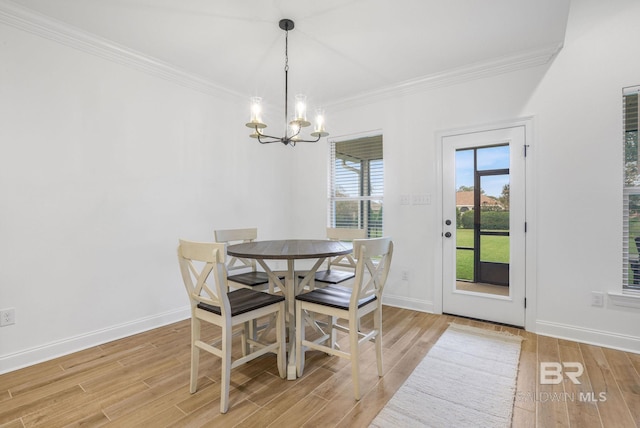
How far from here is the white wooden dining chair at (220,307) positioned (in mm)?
1688

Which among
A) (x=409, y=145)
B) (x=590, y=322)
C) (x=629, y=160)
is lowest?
(x=590, y=322)

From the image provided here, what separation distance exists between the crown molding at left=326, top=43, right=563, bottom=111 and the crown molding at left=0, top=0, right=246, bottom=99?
184cm

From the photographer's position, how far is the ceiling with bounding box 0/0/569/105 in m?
2.20

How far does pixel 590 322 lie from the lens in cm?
258

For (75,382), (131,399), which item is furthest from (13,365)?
(131,399)

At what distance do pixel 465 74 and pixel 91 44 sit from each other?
3.40m

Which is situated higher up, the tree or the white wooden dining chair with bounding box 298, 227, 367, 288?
the tree

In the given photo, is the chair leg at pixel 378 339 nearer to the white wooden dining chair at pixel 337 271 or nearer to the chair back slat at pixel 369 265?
the chair back slat at pixel 369 265

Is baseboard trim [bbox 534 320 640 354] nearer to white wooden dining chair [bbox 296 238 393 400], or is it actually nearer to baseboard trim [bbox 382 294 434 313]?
baseboard trim [bbox 382 294 434 313]

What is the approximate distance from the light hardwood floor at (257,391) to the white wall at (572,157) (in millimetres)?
310

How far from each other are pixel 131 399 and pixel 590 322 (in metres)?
3.45

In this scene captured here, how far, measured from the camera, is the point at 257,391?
1905 millimetres

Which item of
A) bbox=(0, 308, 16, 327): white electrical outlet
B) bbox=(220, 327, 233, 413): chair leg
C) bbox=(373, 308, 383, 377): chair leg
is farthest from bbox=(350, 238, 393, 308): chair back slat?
bbox=(0, 308, 16, 327): white electrical outlet

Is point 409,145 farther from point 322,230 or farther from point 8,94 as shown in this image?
point 8,94
